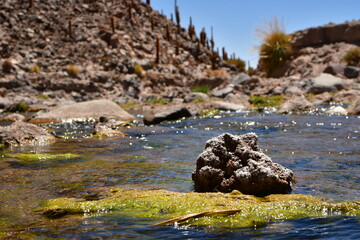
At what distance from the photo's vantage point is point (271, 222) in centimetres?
396

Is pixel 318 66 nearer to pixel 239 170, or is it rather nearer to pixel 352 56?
pixel 352 56

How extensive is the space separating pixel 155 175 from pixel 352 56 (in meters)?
29.5

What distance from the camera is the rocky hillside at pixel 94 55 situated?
39250 mm

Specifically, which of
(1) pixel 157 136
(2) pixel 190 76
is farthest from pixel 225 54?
(1) pixel 157 136

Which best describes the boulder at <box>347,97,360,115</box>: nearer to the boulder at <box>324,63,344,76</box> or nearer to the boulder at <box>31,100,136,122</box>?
the boulder at <box>31,100,136,122</box>

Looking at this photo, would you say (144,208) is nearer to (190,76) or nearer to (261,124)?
(261,124)

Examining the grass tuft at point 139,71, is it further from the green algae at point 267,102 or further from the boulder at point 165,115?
the boulder at point 165,115

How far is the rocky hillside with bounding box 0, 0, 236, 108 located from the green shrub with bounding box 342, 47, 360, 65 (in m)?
12.6

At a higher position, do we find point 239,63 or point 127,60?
point 239,63

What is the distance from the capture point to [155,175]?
661cm

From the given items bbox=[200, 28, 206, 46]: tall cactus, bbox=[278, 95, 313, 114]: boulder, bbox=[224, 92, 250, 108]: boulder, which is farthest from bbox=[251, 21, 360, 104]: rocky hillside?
bbox=[200, 28, 206, 46]: tall cactus

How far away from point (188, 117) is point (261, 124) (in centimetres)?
474

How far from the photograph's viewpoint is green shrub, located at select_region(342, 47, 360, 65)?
32375 mm

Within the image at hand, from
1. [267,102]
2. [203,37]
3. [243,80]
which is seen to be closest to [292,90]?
[267,102]
